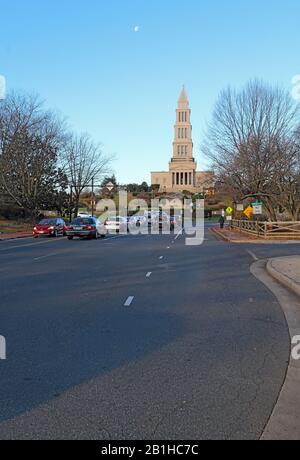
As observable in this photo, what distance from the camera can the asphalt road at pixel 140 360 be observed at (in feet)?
15.1

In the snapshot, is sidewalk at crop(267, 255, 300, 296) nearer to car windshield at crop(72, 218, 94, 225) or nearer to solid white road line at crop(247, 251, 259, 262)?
solid white road line at crop(247, 251, 259, 262)

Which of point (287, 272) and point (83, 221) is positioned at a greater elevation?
point (83, 221)

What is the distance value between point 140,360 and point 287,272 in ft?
29.8

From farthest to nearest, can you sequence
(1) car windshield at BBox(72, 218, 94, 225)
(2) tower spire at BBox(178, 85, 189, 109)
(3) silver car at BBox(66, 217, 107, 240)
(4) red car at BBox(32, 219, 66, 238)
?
1. (2) tower spire at BBox(178, 85, 189, 109)
2. (4) red car at BBox(32, 219, 66, 238)
3. (1) car windshield at BBox(72, 218, 94, 225)
4. (3) silver car at BBox(66, 217, 107, 240)

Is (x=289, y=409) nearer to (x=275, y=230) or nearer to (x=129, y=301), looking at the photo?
(x=129, y=301)

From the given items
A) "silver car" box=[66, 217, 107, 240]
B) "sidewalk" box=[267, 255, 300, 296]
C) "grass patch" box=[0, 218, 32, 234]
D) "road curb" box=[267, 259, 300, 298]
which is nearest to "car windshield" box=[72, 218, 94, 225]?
"silver car" box=[66, 217, 107, 240]

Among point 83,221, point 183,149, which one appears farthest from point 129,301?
point 183,149

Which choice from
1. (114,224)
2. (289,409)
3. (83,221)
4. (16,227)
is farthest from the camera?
(16,227)

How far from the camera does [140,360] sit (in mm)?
6555

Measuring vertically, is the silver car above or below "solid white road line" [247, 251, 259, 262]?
above

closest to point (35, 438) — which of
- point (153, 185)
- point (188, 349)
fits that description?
point (188, 349)

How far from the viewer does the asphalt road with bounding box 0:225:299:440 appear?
4.61 m

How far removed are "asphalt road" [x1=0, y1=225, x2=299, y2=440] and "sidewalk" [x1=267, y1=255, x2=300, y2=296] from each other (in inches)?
30.8

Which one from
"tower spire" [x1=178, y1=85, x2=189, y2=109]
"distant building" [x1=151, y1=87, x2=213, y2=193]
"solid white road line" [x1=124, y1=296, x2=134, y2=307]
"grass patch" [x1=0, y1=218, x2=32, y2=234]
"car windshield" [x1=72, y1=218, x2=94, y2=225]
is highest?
"tower spire" [x1=178, y1=85, x2=189, y2=109]
